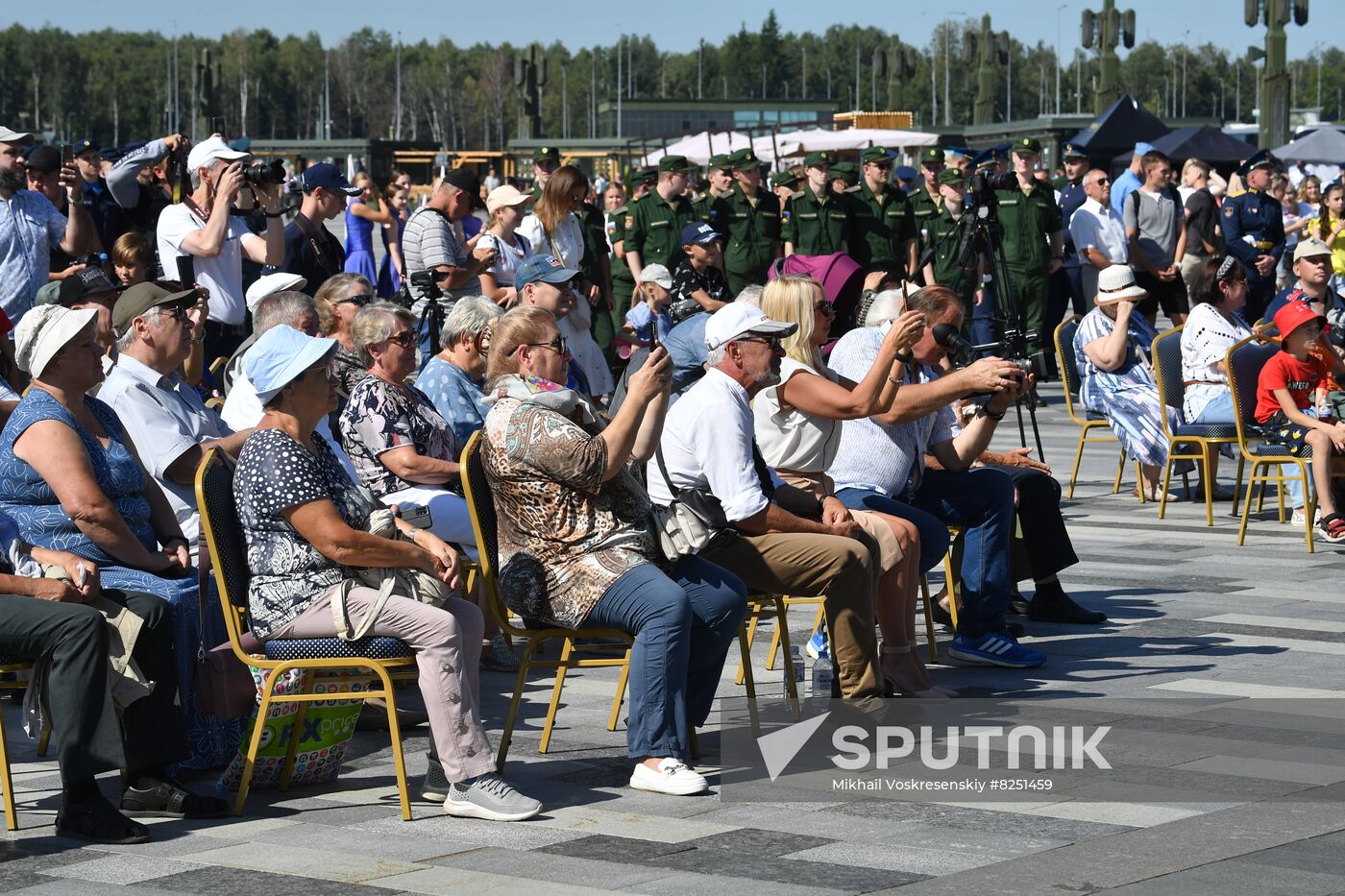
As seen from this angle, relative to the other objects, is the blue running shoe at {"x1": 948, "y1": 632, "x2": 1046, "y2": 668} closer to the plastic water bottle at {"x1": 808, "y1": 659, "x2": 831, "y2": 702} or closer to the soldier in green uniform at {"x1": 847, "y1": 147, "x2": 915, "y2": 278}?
the plastic water bottle at {"x1": 808, "y1": 659, "x2": 831, "y2": 702}

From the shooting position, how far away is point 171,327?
641cm

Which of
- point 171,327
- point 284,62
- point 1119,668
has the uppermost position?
point 284,62

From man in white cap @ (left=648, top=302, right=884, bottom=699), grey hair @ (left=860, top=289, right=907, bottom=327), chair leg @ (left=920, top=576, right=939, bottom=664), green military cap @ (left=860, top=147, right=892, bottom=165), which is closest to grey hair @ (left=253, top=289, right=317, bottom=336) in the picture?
man in white cap @ (left=648, top=302, right=884, bottom=699)

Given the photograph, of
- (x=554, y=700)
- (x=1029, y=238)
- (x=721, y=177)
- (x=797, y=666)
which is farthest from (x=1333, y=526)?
(x=721, y=177)

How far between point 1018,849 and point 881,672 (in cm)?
183

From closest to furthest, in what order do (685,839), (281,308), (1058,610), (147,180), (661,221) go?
(685,839), (281,308), (1058,610), (147,180), (661,221)

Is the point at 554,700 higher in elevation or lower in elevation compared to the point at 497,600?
lower

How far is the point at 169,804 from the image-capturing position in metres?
5.51

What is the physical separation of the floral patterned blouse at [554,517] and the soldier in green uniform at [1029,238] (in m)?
11.7

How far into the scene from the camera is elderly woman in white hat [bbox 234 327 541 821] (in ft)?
18.0

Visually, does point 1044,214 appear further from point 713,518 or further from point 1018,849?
point 1018,849

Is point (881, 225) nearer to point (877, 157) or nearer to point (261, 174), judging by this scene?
point (877, 157)

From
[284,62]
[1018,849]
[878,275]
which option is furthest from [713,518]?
[284,62]

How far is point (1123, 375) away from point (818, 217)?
5.12 metres
